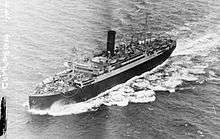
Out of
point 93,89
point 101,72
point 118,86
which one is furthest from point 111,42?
point 93,89

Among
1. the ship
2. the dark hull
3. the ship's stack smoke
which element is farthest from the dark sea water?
the ship's stack smoke

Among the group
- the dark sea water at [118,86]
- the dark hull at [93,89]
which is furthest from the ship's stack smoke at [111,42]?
the dark sea water at [118,86]

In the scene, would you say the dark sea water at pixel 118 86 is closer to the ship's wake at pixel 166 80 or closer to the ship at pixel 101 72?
the ship's wake at pixel 166 80

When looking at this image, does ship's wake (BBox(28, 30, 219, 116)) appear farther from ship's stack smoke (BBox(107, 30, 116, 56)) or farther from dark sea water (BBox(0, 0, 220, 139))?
ship's stack smoke (BBox(107, 30, 116, 56))

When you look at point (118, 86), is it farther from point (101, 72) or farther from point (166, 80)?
point (166, 80)

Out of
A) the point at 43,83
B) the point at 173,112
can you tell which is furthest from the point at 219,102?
the point at 43,83

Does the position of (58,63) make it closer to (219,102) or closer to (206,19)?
(219,102)
